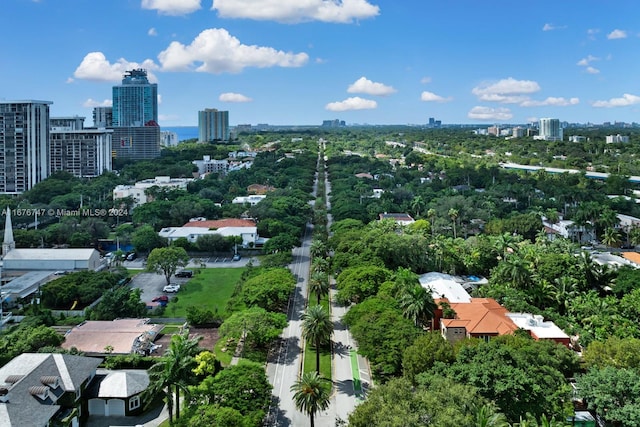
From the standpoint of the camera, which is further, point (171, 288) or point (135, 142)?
point (135, 142)

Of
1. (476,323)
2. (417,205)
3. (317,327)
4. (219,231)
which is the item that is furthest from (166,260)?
(417,205)

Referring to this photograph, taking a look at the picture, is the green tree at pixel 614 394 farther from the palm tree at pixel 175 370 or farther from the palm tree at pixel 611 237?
the palm tree at pixel 611 237

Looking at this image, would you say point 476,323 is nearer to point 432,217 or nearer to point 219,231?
point 432,217

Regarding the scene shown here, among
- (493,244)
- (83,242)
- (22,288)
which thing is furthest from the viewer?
(83,242)

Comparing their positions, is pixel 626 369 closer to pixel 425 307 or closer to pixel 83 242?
pixel 425 307

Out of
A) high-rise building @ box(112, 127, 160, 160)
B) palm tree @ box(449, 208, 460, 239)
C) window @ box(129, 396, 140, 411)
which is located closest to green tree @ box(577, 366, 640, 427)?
window @ box(129, 396, 140, 411)

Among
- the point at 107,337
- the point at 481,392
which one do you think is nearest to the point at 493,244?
the point at 481,392
